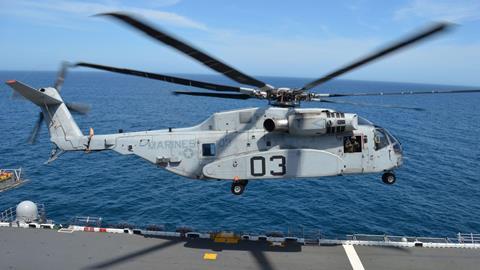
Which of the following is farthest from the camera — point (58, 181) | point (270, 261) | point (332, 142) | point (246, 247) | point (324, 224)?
point (58, 181)

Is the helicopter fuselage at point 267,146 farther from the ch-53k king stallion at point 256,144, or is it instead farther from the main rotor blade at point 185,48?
the main rotor blade at point 185,48

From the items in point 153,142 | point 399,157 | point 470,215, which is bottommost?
point 470,215

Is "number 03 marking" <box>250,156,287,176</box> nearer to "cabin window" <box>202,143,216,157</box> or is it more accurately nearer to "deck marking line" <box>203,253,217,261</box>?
"cabin window" <box>202,143,216,157</box>

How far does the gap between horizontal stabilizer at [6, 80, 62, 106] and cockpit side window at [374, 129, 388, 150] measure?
16.5 metres

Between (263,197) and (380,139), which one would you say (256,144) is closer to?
(380,139)

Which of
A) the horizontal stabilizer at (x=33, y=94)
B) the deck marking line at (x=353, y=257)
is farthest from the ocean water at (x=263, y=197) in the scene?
the horizontal stabilizer at (x=33, y=94)

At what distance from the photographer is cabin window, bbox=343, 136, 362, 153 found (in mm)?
16391

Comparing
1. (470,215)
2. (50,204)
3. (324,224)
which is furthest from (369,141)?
(50,204)

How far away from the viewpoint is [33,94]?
16641 mm

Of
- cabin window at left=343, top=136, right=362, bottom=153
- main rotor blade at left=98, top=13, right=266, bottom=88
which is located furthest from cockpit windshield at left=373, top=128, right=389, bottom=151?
main rotor blade at left=98, top=13, right=266, bottom=88

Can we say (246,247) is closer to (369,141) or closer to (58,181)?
(369,141)

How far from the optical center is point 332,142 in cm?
1631

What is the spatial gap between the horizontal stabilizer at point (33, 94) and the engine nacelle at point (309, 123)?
1118 centimetres

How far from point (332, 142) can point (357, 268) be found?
6524 mm
